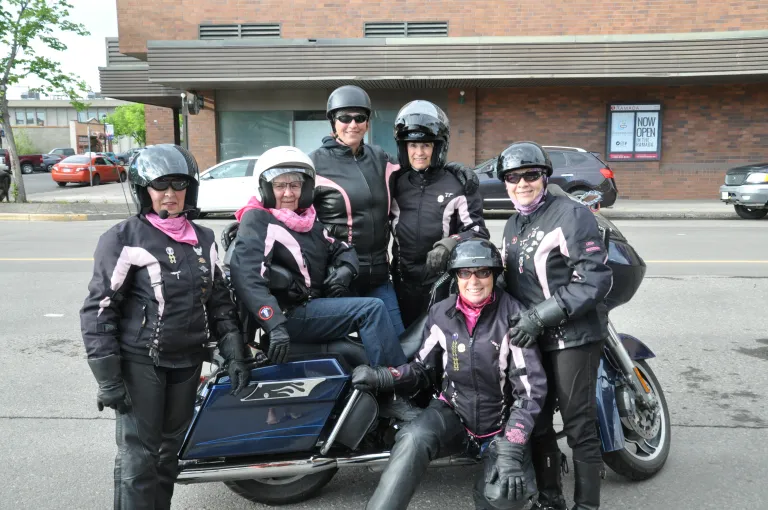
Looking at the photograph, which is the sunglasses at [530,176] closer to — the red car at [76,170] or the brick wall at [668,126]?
the brick wall at [668,126]

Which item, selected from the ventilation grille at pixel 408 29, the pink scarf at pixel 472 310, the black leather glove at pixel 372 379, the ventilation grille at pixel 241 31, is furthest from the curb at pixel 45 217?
the pink scarf at pixel 472 310

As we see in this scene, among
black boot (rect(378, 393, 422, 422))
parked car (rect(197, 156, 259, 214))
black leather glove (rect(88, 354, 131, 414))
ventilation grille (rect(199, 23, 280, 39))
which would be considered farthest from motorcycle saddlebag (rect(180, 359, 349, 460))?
ventilation grille (rect(199, 23, 280, 39))

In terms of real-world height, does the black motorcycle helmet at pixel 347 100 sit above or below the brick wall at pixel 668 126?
below

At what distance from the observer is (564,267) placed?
126 inches

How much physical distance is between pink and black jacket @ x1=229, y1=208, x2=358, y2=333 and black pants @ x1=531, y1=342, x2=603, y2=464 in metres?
1.10

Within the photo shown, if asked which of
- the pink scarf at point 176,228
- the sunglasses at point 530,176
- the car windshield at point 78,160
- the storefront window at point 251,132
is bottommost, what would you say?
the pink scarf at point 176,228

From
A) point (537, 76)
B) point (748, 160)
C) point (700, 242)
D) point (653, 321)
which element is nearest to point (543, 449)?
point (653, 321)

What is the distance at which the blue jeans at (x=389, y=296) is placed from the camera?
401 cm

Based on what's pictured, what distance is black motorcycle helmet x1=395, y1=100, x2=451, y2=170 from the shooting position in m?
3.88

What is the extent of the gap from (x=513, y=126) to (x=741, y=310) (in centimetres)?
1510

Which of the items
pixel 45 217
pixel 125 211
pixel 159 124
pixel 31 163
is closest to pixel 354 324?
pixel 45 217

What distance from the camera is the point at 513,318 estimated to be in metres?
3.12

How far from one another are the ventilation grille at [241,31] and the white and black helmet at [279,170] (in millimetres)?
20180

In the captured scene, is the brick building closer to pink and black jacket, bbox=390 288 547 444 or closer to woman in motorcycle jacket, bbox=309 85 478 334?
woman in motorcycle jacket, bbox=309 85 478 334
